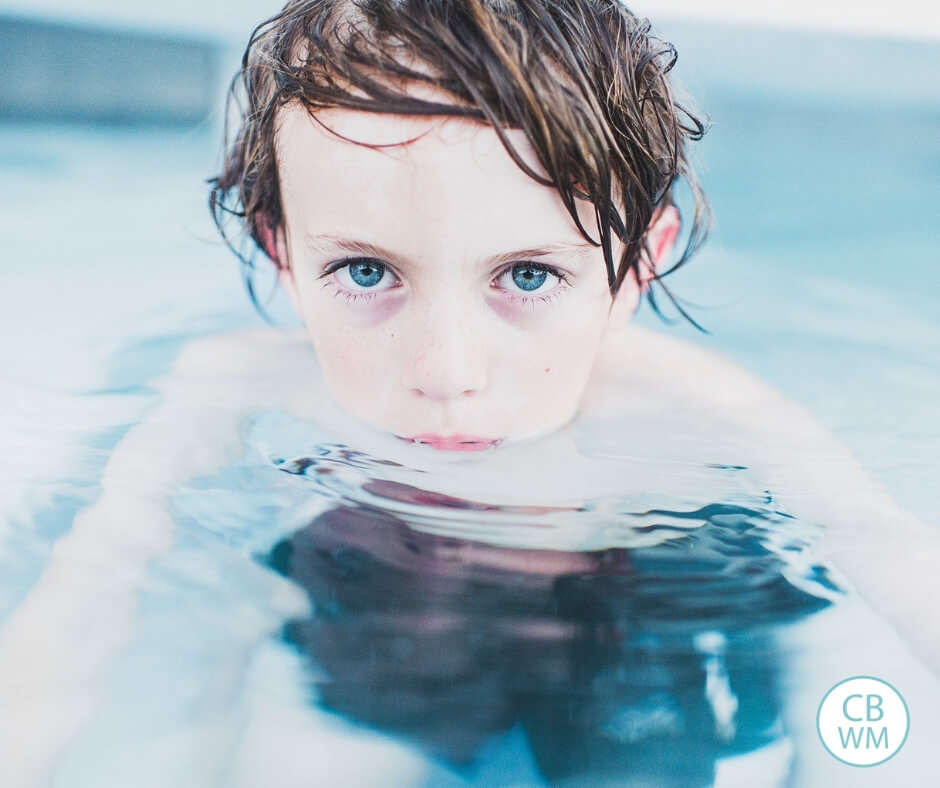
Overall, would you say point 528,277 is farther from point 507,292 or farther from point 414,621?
point 414,621

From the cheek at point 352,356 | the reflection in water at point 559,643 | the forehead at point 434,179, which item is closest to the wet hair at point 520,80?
the forehead at point 434,179

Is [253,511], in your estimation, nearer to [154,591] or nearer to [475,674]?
[154,591]

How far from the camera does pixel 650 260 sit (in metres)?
0.84

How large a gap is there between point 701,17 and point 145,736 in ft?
4.55

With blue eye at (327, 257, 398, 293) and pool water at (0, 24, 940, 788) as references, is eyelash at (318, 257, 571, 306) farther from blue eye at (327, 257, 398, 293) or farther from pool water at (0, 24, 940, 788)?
pool water at (0, 24, 940, 788)

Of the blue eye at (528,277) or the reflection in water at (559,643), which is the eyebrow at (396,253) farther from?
the reflection in water at (559,643)

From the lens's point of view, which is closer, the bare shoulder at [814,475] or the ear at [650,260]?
the bare shoulder at [814,475]

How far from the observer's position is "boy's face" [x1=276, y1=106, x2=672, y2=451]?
0.62 meters

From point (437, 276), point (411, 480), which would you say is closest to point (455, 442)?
point (411, 480)

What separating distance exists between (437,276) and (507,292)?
2.4 inches

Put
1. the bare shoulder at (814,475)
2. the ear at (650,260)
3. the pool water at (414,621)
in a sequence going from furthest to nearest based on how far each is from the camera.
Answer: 1. the ear at (650,260)
2. the bare shoulder at (814,475)
3. the pool water at (414,621)

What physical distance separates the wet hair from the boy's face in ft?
0.04

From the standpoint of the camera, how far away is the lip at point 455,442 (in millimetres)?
717

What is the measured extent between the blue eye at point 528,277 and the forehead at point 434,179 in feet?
0.12
